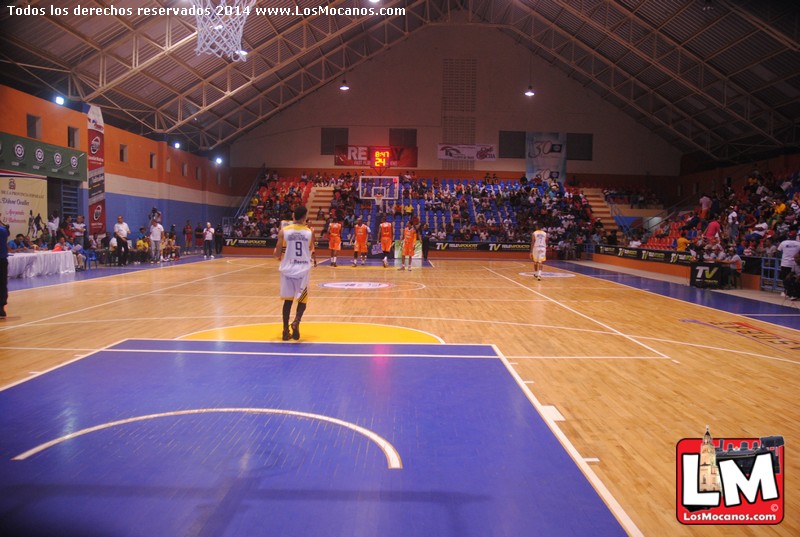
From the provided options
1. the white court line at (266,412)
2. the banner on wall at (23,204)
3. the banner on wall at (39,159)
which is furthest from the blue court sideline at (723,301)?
the banner on wall at (39,159)

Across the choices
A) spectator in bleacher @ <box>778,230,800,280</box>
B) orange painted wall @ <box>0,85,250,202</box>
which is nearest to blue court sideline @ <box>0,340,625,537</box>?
spectator in bleacher @ <box>778,230,800,280</box>

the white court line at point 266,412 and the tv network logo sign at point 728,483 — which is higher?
the tv network logo sign at point 728,483

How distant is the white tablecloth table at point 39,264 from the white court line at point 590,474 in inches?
570

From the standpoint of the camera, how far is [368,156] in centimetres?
3481

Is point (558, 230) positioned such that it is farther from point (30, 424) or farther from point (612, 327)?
point (30, 424)

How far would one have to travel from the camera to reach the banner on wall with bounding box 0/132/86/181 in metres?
16.3

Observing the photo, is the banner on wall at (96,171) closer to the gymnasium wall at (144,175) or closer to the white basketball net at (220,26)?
the gymnasium wall at (144,175)

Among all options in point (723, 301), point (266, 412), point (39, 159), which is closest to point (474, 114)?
point (39, 159)

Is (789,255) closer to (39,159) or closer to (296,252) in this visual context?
(296,252)

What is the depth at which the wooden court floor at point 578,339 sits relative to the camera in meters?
3.86

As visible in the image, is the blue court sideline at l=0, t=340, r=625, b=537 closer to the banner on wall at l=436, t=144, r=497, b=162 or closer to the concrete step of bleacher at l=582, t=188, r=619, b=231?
the concrete step of bleacher at l=582, t=188, r=619, b=231

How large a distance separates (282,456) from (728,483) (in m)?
2.54

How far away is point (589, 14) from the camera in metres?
24.8

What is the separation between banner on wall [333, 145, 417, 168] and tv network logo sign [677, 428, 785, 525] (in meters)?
32.5
